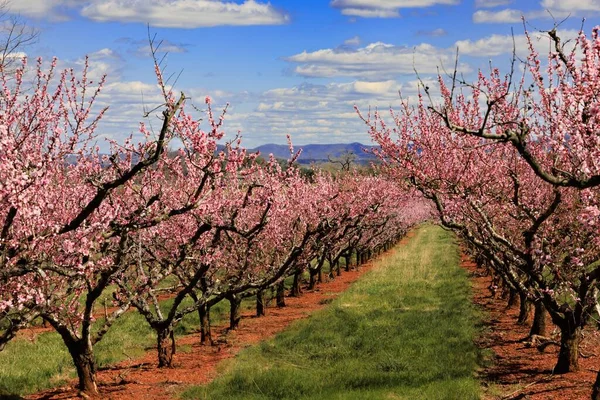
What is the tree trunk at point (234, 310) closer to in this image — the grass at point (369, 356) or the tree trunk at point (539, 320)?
the grass at point (369, 356)

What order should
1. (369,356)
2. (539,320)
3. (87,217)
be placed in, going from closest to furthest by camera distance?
1. (87,217)
2. (369,356)
3. (539,320)

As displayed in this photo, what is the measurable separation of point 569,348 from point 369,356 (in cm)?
544

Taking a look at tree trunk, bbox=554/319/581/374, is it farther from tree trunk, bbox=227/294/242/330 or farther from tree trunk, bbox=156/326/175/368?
tree trunk, bbox=227/294/242/330

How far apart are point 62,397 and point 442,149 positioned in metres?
12.2

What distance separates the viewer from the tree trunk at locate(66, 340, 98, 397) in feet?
41.0

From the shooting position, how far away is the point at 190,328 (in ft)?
73.4

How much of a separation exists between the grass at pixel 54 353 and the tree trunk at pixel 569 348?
454 inches

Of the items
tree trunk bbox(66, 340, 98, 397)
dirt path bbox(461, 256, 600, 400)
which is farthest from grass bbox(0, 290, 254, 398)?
dirt path bbox(461, 256, 600, 400)

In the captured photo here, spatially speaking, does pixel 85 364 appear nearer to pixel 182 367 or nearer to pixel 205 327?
pixel 182 367

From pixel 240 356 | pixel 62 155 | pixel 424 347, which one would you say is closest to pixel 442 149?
pixel 424 347

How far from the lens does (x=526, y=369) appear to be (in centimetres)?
1393

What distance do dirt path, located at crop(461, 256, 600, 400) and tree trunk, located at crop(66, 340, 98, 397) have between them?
894cm

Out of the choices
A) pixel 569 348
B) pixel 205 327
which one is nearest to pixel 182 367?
pixel 205 327

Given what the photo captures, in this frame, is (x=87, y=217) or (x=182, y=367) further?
(x=182, y=367)
